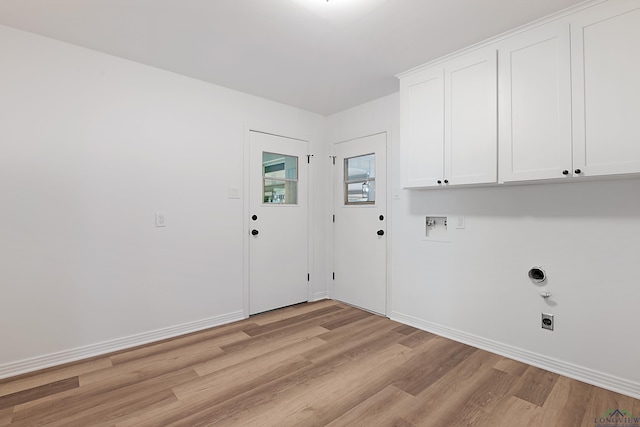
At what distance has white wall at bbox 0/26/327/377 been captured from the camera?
2.23m

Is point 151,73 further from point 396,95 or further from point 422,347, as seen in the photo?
point 422,347

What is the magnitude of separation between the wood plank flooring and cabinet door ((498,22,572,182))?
149 centimetres

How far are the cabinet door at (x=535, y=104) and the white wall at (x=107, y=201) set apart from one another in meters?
2.58

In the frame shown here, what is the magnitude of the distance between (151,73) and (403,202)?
2835 mm

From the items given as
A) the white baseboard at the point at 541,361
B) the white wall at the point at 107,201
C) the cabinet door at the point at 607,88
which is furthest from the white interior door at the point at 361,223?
the cabinet door at the point at 607,88

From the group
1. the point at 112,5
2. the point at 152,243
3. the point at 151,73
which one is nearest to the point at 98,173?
the point at 152,243

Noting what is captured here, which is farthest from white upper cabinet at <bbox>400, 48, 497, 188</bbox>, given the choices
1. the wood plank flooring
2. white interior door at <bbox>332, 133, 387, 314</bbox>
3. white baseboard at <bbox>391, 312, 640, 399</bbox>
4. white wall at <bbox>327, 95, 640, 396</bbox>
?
the wood plank flooring

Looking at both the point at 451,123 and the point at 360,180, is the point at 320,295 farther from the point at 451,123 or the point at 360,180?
the point at 451,123

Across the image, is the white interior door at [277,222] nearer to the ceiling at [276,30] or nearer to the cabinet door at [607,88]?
the ceiling at [276,30]

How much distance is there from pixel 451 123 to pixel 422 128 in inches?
10.8

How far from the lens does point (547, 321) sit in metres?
2.31

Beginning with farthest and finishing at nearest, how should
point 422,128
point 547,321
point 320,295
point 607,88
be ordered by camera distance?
1. point 320,295
2. point 422,128
3. point 547,321
4. point 607,88

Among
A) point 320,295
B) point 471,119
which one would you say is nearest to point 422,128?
point 471,119

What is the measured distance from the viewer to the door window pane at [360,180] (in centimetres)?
369
